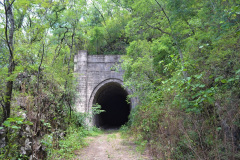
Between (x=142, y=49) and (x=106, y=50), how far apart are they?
6.86 m

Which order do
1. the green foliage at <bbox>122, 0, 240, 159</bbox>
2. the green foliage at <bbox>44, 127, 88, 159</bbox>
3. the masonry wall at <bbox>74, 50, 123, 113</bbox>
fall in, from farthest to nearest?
1. the masonry wall at <bbox>74, 50, 123, 113</bbox>
2. the green foliage at <bbox>44, 127, 88, 159</bbox>
3. the green foliage at <bbox>122, 0, 240, 159</bbox>

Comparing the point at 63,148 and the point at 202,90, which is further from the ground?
the point at 202,90

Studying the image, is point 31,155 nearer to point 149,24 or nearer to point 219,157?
point 219,157

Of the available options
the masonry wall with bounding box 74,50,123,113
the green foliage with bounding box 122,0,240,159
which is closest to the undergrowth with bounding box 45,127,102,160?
the green foliage with bounding box 122,0,240,159

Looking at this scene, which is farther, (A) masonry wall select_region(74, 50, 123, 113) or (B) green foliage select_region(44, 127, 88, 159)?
(A) masonry wall select_region(74, 50, 123, 113)

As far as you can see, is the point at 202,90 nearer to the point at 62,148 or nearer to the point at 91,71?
the point at 62,148

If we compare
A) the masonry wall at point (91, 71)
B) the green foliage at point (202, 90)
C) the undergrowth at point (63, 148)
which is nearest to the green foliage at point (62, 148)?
the undergrowth at point (63, 148)

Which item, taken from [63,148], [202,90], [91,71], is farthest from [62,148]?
[91,71]

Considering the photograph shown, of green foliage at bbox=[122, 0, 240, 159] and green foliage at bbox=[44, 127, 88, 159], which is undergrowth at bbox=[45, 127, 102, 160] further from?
green foliage at bbox=[122, 0, 240, 159]

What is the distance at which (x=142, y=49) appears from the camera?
9.02m

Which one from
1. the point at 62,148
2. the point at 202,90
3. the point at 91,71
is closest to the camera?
the point at 202,90

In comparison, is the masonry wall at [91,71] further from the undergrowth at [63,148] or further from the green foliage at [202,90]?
the green foliage at [202,90]

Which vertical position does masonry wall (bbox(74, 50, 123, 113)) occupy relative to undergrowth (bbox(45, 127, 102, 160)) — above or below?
above

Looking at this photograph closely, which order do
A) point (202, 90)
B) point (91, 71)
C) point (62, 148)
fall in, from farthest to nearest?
1. point (91, 71)
2. point (62, 148)
3. point (202, 90)
